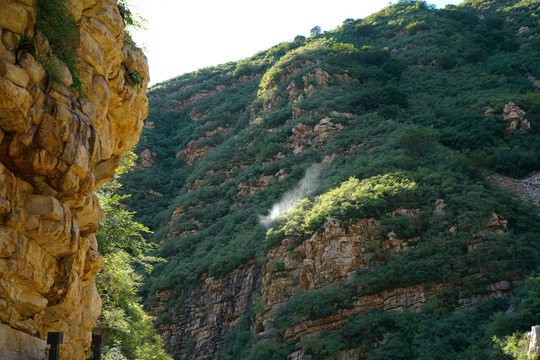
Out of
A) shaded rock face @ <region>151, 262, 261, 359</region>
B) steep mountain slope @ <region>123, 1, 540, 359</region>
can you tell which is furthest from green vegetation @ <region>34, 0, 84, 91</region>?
shaded rock face @ <region>151, 262, 261, 359</region>

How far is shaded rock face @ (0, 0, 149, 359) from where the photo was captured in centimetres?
679

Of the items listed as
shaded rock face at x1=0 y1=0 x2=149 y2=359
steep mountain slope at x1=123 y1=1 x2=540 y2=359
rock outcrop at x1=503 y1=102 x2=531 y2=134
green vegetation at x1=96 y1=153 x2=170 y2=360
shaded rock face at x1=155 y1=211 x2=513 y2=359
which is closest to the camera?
shaded rock face at x1=0 y1=0 x2=149 y2=359

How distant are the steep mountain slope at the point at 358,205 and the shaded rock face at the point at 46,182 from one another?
40.6ft

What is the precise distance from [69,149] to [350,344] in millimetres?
14044

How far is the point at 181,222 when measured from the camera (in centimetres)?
3534

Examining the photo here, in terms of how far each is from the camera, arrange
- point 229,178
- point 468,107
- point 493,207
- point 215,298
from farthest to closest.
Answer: point 229,178 < point 468,107 < point 215,298 < point 493,207

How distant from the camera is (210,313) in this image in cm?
2578

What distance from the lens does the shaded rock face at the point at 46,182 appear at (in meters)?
6.79

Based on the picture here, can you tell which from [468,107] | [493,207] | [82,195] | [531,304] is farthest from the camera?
[468,107]

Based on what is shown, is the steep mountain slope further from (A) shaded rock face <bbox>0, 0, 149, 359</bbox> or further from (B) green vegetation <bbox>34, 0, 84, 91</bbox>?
(B) green vegetation <bbox>34, 0, 84, 91</bbox>

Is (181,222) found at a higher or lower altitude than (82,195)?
higher

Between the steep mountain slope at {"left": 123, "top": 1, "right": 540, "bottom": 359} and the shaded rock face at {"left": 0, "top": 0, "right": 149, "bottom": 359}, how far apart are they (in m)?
12.4

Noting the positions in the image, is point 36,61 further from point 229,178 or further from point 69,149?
point 229,178

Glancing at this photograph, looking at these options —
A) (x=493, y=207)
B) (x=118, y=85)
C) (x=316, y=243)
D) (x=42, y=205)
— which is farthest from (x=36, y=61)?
(x=493, y=207)
